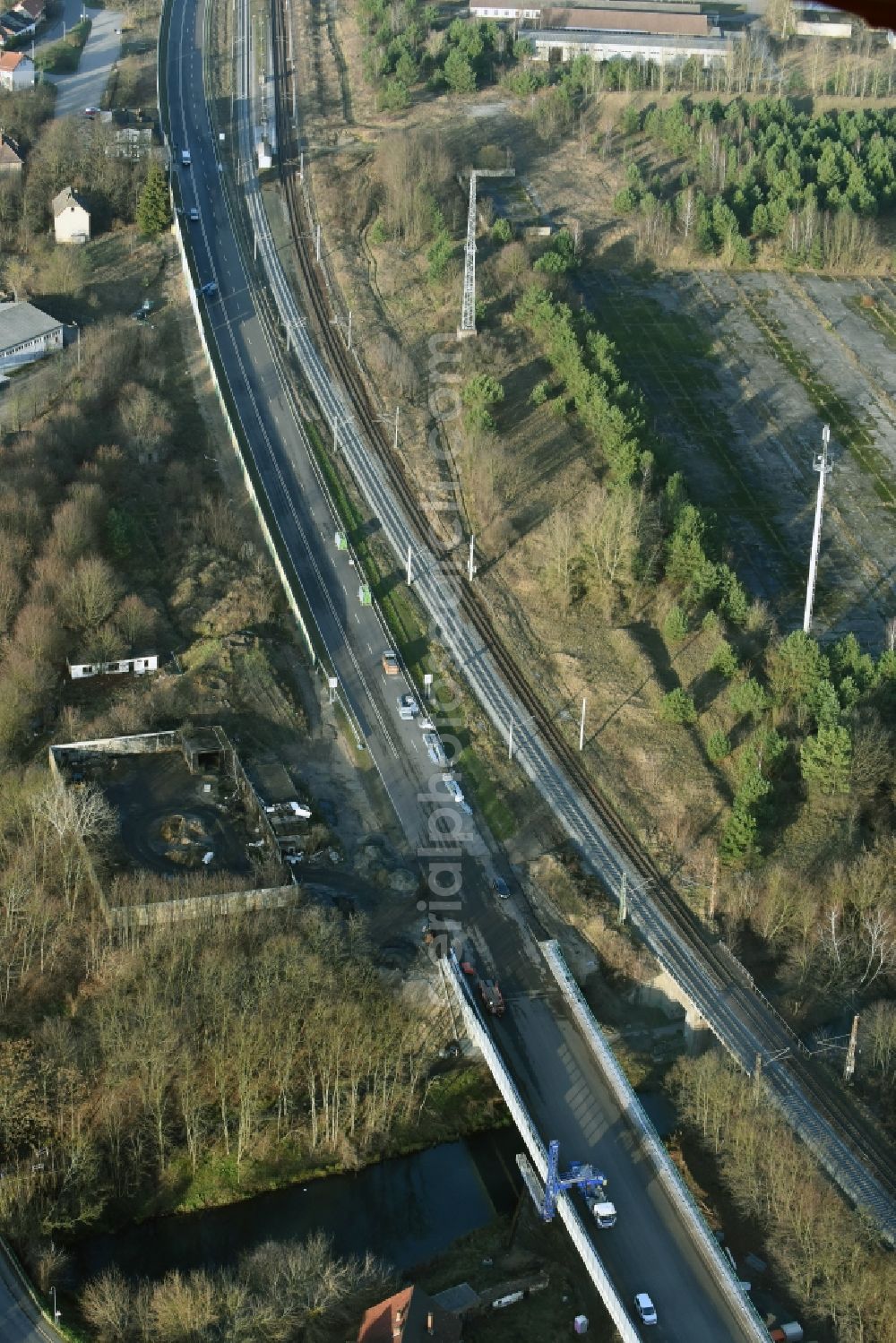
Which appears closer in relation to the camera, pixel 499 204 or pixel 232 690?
pixel 232 690

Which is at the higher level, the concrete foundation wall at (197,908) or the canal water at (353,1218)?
the concrete foundation wall at (197,908)

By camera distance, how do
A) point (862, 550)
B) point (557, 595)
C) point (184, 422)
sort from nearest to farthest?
point (557, 595)
point (862, 550)
point (184, 422)

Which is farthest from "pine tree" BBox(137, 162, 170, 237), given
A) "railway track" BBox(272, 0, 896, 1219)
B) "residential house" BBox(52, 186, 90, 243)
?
"railway track" BBox(272, 0, 896, 1219)

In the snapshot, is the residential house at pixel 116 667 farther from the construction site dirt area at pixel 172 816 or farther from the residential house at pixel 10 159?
the residential house at pixel 10 159

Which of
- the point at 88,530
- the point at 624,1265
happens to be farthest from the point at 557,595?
the point at 624,1265

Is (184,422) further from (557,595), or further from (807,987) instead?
(807,987)

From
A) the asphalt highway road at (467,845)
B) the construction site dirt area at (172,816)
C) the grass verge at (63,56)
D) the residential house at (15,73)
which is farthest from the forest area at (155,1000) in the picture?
the grass verge at (63,56)
